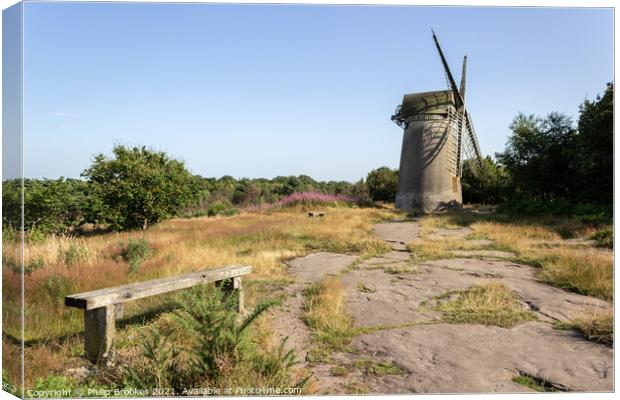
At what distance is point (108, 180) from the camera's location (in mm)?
9945

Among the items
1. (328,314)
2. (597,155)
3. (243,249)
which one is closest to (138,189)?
(243,249)

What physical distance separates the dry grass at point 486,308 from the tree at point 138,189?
795 cm

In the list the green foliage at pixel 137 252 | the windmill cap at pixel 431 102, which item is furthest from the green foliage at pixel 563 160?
the windmill cap at pixel 431 102

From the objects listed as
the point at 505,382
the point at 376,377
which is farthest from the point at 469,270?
the point at 376,377

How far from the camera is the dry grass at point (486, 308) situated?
4.09 metres

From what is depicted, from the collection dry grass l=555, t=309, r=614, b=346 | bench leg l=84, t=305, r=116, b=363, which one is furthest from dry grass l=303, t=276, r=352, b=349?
dry grass l=555, t=309, r=614, b=346

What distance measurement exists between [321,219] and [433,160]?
30.8 ft

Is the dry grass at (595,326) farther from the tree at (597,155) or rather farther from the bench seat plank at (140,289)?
the bench seat plank at (140,289)

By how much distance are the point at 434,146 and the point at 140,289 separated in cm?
1611

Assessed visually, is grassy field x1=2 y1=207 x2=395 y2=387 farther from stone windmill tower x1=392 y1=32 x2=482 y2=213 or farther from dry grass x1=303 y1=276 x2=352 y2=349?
stone windmill tower x1=392 y1=32 x2=482 y2=213

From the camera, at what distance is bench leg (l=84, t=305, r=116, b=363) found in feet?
10.7

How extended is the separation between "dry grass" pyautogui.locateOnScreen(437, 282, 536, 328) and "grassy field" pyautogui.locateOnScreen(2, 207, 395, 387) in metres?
2.39

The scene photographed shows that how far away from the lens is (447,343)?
141 inches

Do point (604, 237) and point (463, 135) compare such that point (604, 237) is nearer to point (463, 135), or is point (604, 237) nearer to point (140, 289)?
point (140, 289)
